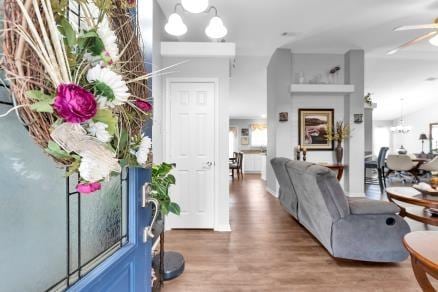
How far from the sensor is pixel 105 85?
0.60 metres

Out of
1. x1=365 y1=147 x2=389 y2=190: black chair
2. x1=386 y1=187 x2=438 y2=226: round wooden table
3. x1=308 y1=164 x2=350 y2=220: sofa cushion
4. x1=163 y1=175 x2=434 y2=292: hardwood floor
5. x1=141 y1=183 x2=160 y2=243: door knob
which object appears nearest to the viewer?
x1=141 y1=183 x2=160 y2=243: door knob

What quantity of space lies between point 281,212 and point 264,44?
11.1 ft

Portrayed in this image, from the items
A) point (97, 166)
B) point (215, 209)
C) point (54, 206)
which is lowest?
point (215, 209)

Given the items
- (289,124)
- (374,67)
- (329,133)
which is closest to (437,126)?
(374,67)

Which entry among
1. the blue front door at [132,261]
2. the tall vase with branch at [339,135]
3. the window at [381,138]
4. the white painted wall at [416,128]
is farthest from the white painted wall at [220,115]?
the window at [381,138]

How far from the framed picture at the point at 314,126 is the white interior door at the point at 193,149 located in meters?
2.88

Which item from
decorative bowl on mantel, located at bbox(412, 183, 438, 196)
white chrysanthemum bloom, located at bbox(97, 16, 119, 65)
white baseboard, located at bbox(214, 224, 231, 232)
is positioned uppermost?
white chrysanthemum bloom, located at bbox(97, 16, 119, 65)

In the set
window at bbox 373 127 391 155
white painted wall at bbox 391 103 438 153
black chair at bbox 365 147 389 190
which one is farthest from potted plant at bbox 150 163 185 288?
window at bbox 373 127 391 155

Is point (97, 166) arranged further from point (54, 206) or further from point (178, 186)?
point (178, 186)

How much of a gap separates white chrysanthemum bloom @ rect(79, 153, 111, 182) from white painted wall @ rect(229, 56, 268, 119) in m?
5.81

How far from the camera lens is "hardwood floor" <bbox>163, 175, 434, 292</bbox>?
218cm

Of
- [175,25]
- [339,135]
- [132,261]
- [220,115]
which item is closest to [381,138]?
[339,135]

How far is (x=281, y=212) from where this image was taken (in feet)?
14.4

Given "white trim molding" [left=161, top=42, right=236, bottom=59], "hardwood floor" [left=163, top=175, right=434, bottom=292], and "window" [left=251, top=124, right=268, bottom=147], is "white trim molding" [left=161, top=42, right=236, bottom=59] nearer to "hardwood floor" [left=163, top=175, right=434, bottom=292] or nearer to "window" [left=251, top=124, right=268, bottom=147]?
"hardwood floor" [left=163, top=175, right=434, bottom=292]
